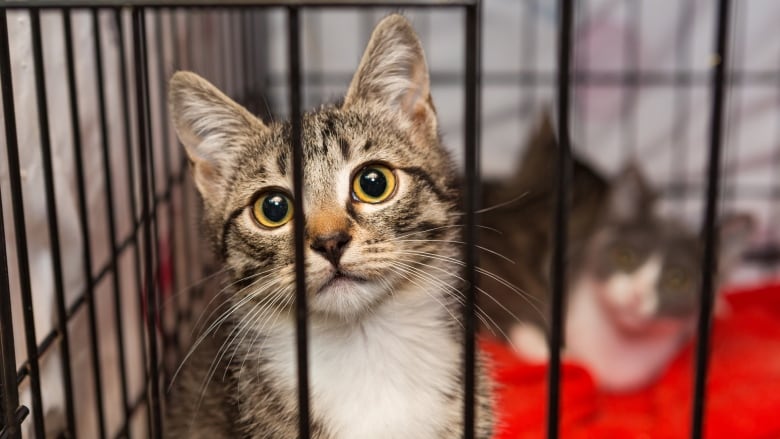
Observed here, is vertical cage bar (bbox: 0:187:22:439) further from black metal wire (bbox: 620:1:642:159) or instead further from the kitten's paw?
black metal wire (bbox: 620:1:642:159)

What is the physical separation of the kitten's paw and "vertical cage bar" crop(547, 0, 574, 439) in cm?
130

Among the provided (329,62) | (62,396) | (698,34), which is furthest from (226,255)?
(698,34)

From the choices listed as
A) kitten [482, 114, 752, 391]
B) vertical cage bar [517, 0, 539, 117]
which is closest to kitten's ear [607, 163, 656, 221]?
kitten [482, 114, 752, 391]

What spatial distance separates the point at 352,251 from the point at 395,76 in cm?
23

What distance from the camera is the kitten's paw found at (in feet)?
6.85

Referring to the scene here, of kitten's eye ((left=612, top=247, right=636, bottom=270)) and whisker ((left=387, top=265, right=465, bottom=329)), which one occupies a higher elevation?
whisker ((left=387, top=265, right=465, bottom=329))

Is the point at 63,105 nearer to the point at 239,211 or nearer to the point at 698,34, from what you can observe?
the point at 239,211

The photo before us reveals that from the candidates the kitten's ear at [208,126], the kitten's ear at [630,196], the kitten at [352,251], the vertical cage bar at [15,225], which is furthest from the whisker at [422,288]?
the kitten's ear at [630,196]

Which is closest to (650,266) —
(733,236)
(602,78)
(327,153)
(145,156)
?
(733,236)

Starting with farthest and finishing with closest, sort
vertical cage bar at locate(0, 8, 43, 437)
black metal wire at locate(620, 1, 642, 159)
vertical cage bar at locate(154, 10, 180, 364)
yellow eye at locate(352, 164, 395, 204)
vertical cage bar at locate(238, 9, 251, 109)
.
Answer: black metal wire at locate(620, 1, 642, 159) < vertical cage bar at locate(238, 9, 251, 109) < vertical cage bar at locate(154, 10, 180, 364) < yellow eye at locate(352, 164, 395, 204) < vertical cage bar at locate(0, 8, 43, 437)

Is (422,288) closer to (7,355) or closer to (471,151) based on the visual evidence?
(471,151)

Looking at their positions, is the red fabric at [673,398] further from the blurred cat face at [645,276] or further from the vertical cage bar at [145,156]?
the vertical cage bar at [145,156]

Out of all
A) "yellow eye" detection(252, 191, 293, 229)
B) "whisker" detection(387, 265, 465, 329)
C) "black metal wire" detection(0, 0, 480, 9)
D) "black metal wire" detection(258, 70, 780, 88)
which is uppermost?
"black metal wire" detection(258, 70, 780, 88)

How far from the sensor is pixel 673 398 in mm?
1843
